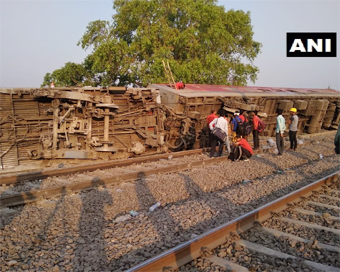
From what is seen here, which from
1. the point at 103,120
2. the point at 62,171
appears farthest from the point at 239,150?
the point at 62,171

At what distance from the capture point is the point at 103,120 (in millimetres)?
12289

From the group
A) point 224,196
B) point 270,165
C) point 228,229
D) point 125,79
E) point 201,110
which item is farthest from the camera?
point 125,79

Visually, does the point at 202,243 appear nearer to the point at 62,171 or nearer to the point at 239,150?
the point at 62,171

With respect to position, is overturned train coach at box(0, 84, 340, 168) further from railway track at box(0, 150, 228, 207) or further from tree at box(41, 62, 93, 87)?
tree at box(41, 62, 93, 87)

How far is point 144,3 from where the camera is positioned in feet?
71.9

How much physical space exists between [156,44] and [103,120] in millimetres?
11548

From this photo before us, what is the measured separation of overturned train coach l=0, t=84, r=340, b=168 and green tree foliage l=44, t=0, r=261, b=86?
20.0ft

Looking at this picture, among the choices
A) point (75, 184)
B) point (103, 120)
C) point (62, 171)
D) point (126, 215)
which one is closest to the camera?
point (126, 215)

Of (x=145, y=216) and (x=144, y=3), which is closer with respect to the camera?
(x=145, y=216)

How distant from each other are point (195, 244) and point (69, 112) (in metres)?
8.87

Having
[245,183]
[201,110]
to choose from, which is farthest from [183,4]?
[245,183]

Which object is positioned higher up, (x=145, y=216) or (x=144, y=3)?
(x=144, y=3)

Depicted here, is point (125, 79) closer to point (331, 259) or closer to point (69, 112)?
point (69, 112)

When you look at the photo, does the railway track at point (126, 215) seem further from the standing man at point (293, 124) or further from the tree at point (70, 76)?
the tree at point (70, 76)
